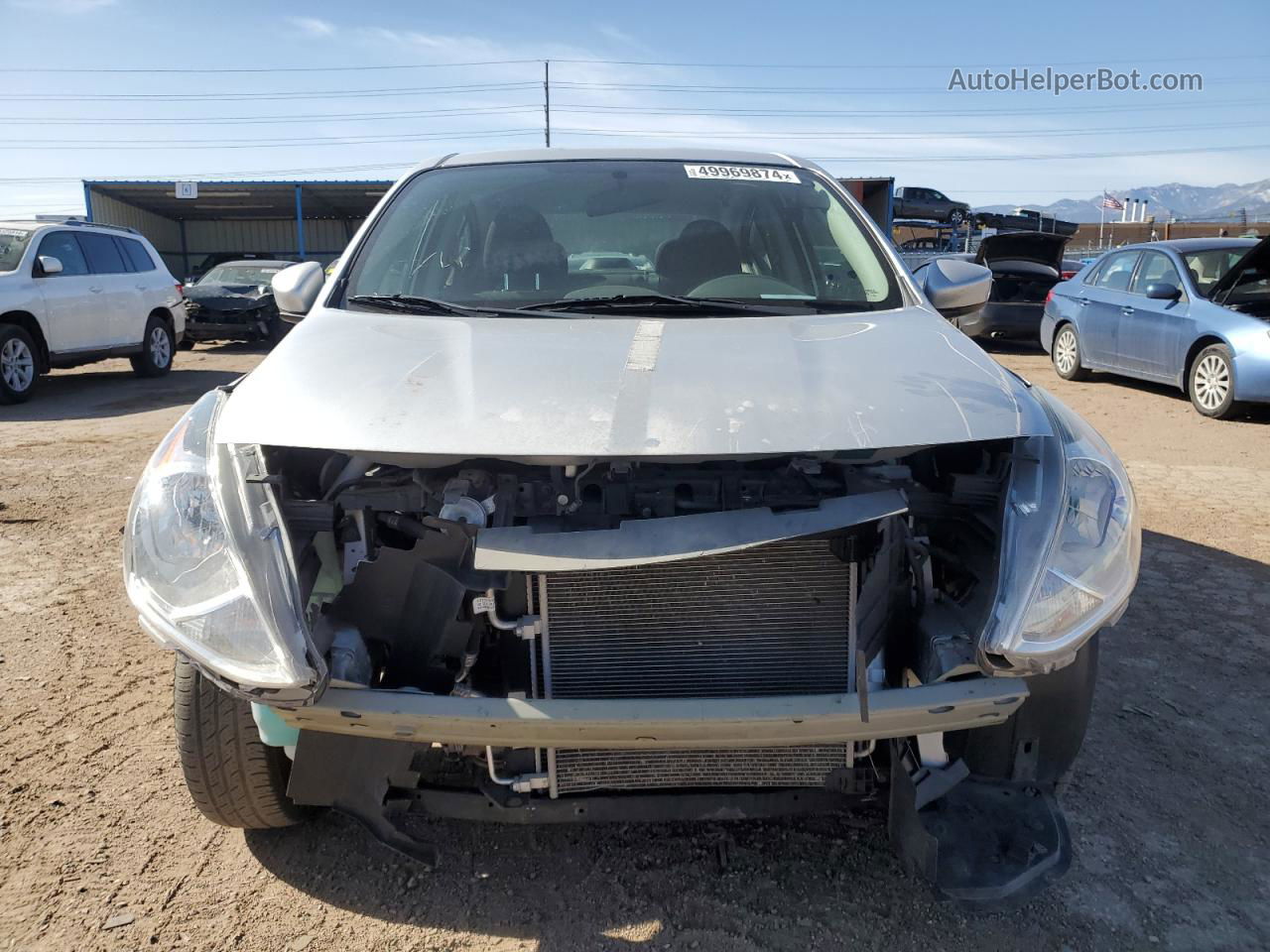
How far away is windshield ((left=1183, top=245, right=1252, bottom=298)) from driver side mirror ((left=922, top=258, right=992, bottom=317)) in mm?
6818

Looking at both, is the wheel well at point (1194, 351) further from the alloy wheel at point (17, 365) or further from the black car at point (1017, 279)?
the alloy wheel at point (17, 365)

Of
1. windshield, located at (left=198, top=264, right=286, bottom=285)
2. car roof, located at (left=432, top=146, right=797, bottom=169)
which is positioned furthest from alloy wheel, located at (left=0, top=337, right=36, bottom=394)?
car roof, located at (left=432, top=146, right=797, bottom=169)

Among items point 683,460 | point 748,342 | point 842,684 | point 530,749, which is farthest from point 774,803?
point 748,342

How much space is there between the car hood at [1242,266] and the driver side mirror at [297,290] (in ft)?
23.4

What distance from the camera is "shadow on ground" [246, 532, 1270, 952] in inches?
84.7

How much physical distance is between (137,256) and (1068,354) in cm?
1104

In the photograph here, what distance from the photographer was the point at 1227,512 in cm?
548

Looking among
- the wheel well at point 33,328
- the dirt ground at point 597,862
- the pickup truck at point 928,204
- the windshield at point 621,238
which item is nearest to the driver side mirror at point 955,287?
the windshield at point 621,238

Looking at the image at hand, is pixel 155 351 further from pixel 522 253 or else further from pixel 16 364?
pixel 522 253

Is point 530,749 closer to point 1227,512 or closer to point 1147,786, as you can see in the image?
point 1147,786

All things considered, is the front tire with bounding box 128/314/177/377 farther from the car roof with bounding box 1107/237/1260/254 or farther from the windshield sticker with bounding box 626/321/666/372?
the car roof with bounding box 1107/237/1260/254

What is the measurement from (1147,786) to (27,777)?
10.7 feet

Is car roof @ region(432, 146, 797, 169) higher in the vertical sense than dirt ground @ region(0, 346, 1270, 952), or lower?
higher

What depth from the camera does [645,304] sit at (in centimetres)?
283
